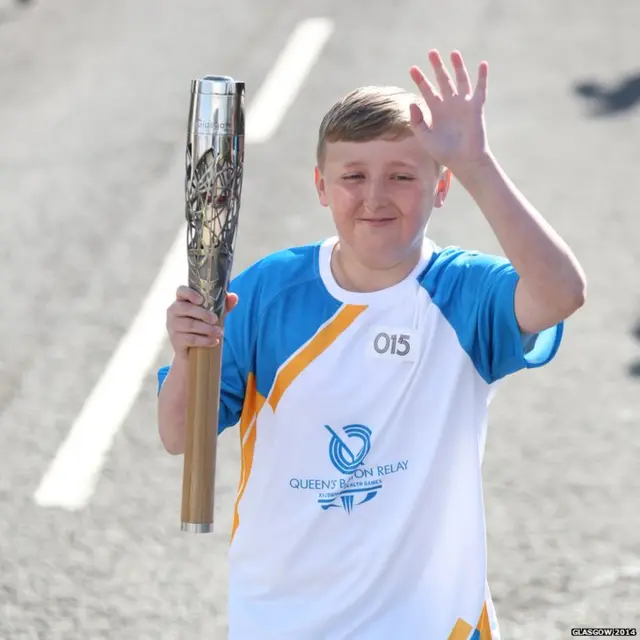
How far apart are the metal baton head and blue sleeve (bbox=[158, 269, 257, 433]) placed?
0.89 feet

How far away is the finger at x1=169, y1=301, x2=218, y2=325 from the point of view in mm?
3115

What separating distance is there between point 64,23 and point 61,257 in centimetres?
465

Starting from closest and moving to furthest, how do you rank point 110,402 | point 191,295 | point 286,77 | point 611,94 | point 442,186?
point 191,295 < point 442,186 < point 110,402 < point 611,94 < point 286,77

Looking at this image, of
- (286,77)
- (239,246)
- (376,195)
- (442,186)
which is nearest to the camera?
(376,195)

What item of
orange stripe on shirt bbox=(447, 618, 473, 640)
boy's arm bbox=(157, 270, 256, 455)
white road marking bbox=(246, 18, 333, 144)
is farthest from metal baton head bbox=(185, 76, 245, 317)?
white road marking bbox=(246, 18, 333, 144)

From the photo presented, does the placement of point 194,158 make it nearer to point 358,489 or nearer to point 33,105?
point 358,489

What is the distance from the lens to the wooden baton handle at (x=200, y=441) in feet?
10.2

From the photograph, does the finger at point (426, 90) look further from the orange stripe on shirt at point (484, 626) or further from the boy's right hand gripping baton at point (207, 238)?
the orange stripe on shirt at point (484, 626)

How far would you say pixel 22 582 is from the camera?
5.69 m

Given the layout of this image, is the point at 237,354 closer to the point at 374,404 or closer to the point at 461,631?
the point at 374,404

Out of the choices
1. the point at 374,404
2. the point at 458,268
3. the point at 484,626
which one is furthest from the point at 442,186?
the point at 484,626

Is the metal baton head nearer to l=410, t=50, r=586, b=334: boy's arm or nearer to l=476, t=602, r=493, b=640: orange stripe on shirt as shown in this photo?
l=410, t=50, r=586, b=334: boy's arm

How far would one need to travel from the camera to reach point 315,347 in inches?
133

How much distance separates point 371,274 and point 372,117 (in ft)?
1.35
